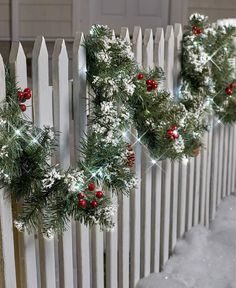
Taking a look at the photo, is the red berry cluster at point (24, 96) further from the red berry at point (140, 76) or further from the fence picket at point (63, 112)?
the red berry at point (140, 76)

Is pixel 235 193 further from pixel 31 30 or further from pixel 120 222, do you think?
pixel 31 30

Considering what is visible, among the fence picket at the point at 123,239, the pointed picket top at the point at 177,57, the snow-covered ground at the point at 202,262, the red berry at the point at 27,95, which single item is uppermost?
the pointed picket top at the point at 177,57

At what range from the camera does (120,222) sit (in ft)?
6.56

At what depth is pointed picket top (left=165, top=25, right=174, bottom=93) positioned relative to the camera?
2275 millimetres

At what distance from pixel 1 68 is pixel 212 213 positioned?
2046 mm

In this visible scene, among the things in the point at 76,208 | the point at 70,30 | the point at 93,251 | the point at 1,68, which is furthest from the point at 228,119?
the point at 70,30

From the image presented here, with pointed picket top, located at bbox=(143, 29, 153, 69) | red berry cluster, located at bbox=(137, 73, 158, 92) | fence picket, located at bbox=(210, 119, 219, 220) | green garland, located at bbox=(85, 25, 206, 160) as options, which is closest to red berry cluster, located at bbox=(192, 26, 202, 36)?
pointed picket top, located at bbox=(143, 29, 153, 69)

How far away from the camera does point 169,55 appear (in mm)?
2291

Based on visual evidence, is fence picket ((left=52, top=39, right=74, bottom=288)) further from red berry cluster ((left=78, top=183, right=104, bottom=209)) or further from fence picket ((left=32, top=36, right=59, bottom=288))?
red berry cluster ((left=78, top=183, right=104, bottom=209))

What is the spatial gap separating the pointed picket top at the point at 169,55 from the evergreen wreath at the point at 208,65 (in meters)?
0.08

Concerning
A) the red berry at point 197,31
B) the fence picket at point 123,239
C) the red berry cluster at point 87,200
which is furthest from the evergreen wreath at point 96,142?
the red berry at point 197,31

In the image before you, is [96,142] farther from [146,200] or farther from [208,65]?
[208,65]

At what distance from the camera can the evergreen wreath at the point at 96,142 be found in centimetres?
135

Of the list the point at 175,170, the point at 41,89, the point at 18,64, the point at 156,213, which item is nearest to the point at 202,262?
the point at 156,213
